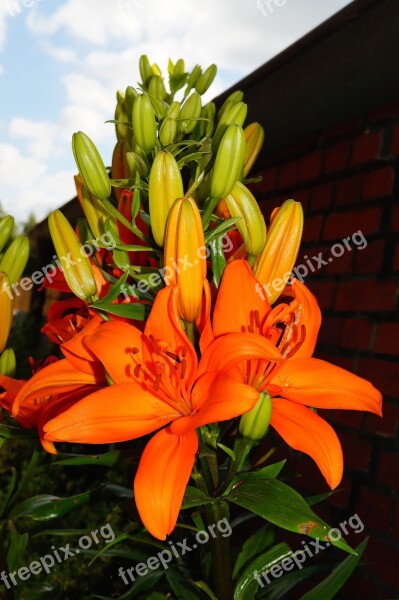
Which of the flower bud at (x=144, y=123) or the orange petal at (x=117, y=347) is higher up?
the flower bud at (x=144, y=123)

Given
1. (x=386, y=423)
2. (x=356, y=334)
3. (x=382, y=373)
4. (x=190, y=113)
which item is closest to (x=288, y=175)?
(x=356, y=334)

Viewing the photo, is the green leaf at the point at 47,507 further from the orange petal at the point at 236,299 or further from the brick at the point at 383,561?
the brick at the point at 383,561

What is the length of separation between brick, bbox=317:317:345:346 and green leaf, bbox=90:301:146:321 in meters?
1.17

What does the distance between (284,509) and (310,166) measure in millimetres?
1533

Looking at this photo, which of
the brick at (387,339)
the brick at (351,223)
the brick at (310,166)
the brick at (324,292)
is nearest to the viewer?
the brick at (387,339)

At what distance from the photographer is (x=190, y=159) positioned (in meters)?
0.71

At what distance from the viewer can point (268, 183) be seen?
2141 mm

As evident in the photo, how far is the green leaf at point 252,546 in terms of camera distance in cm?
94

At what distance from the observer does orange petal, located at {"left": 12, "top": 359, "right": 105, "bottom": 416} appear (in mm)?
630

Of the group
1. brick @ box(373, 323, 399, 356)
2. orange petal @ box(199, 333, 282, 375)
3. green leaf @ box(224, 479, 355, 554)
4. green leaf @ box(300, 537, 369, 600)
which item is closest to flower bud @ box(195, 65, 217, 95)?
orange petal @ box(199, 333, 282, 375)

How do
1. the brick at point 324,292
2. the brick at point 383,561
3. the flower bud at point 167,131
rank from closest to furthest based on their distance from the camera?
the flower bud at point 167,131 → the brick at point 383,561 → the brick at point 324,292

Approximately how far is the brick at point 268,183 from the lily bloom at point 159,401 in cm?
157

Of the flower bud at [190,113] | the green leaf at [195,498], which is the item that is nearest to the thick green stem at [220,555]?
the green leaf at [195,498]

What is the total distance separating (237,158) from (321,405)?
30cm
